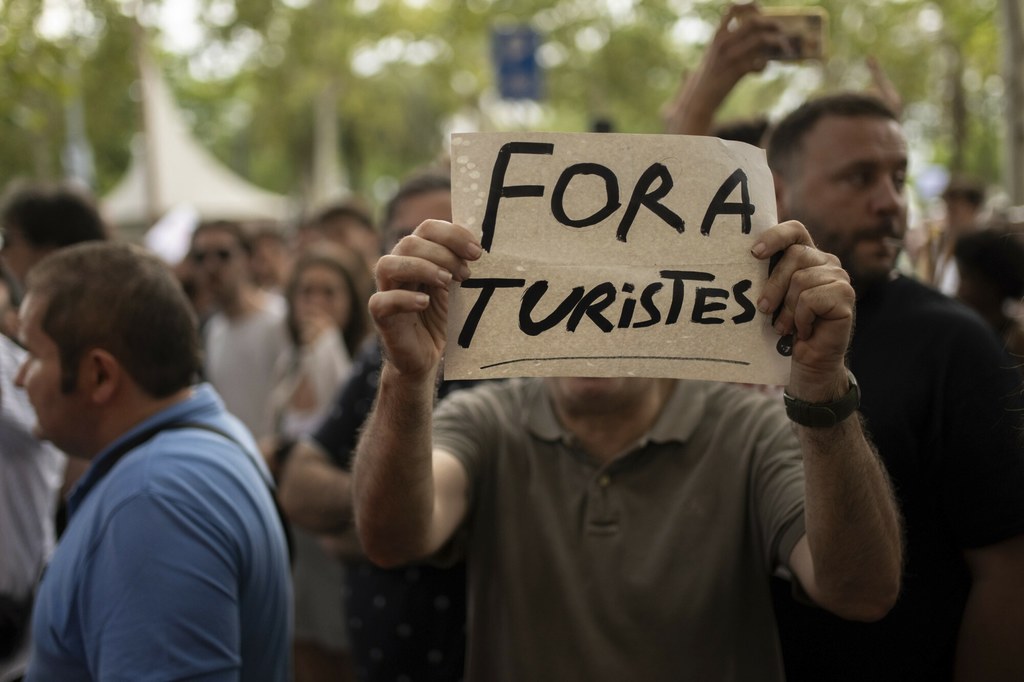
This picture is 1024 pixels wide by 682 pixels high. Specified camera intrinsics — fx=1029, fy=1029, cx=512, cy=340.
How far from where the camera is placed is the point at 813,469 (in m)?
1.81

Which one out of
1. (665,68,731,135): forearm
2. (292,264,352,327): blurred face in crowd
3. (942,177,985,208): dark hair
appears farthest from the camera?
(942,177,985,208): dark hair

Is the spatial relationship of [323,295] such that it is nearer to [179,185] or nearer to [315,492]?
[315,492]

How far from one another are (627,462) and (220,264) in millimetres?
4508

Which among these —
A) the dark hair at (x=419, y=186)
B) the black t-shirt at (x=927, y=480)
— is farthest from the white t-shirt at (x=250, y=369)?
the black t-shirt at (x=927, y=480)

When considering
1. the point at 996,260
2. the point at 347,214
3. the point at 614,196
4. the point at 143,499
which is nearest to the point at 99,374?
the point at 143,499

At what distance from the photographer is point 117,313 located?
8.08 feet

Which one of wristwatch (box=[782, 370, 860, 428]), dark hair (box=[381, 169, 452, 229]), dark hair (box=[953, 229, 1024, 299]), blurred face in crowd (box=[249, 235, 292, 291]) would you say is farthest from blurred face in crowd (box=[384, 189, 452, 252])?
blurred face in crowd (box=[249, 235, 292, 291])

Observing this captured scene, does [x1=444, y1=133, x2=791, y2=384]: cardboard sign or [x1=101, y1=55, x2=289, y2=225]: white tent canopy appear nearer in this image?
[x1=444, y1=133, x2=791, y2=384]: cardboard sign

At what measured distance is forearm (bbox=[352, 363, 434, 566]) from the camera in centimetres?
185

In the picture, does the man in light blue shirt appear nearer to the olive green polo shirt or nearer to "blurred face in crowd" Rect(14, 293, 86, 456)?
"blurred face in crowd" Rect(14, 293, 86, 456)

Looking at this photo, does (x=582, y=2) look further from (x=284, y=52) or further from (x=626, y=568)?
(x=626, y=568)

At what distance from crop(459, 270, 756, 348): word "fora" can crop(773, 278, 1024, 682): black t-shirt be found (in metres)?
0.81

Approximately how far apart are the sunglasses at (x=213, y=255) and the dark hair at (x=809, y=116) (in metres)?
4.13

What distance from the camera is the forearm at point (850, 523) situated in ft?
5.84
